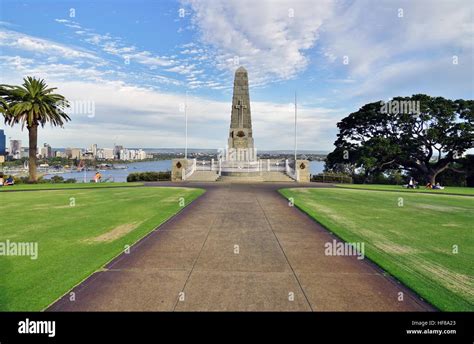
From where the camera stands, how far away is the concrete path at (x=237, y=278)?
14.9ft

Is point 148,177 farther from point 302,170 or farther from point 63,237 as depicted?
point 63,237

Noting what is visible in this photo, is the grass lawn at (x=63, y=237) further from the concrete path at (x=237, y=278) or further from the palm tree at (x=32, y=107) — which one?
the palm tree at (x=32, y=107)

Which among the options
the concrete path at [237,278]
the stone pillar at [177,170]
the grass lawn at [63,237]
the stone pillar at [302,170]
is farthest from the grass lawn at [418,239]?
the stone pillar at [177,170]

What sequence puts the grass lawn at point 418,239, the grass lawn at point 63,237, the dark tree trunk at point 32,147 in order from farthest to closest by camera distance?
the dark tree trunk at point 32,147
the grass lawn at point 418,239
the grass lawn at point 63,237

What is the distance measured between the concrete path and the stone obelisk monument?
→ 96.4 ft

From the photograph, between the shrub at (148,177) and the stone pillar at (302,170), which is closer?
the stone pillar at (302,170)

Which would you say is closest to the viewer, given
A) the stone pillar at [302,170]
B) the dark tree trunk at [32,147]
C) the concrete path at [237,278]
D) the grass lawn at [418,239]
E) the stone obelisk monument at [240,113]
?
the concrete path at [237,278]

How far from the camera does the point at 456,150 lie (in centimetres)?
3603

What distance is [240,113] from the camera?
3828cm

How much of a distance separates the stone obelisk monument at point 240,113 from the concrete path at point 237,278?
29370 millimetres

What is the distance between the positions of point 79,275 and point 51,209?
8965 mm

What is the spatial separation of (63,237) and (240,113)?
3270 cm

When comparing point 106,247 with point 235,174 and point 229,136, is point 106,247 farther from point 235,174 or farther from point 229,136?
point 229,136

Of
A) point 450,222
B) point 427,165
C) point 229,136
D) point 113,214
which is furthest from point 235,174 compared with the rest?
point 427,165
